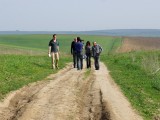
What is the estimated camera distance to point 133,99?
1430cm

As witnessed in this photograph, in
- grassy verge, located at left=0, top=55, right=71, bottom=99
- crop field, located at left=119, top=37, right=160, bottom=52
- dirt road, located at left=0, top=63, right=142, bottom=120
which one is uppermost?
dirt road, located at left=0, top=63, right=142, bottom=120

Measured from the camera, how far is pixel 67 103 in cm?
1261

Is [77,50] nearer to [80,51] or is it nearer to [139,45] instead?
[80,51]

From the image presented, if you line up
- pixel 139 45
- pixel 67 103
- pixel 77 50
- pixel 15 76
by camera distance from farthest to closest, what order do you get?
pixel 139 45
pixel 77 50
pixel 15 76
pixel 67 103

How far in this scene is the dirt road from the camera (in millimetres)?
10934

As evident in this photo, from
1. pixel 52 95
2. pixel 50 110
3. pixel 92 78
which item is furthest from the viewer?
pixel 92 78

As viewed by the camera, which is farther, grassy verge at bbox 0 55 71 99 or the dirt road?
grassy verge at bbox 0 55 71 99

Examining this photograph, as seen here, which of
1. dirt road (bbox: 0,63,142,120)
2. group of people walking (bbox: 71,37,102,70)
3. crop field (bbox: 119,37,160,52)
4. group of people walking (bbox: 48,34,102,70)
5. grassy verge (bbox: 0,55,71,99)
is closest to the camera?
dirt road (bbox: 0,63,142,120)

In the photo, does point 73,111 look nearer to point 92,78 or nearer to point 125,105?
point 125,105

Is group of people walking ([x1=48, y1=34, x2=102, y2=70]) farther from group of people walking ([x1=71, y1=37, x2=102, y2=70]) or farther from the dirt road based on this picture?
the dirt road

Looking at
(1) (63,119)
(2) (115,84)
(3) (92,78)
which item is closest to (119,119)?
(1) (63,119)

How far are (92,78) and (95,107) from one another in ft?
24.9

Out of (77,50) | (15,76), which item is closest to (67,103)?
(15,76)

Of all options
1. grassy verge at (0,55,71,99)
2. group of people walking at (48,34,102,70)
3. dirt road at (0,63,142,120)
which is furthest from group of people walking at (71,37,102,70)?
dirt road at (0,63,142,120)
